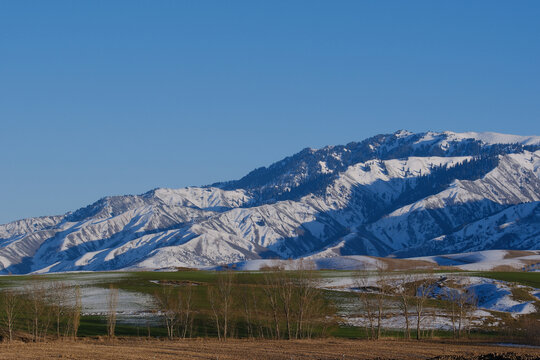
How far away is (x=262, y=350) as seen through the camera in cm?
7069

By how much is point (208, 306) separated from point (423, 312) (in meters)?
33.7

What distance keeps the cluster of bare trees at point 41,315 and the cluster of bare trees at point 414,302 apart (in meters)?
38.0

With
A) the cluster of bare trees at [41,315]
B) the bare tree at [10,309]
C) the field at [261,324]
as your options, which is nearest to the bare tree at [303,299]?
the field at [261,324]

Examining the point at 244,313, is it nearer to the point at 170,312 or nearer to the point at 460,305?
the point at 170,312

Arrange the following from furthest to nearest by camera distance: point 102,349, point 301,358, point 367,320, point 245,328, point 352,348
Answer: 1. point 367,320
2. point 245,328
3. point 352,348
4. point 102,349
5. point 301,358

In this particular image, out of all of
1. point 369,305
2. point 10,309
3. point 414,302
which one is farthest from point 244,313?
point 10,309

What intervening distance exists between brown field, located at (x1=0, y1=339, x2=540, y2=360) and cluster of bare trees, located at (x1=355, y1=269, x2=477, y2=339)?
12.4 meters

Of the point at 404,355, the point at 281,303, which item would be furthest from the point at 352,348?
the point at 281,303

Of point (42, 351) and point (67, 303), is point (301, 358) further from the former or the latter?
point (67, 303)

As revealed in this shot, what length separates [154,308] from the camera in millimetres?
112000

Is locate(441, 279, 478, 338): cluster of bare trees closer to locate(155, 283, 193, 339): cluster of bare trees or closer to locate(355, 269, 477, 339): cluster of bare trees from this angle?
locate(355, 269, 477, 339): cluster of bare trees

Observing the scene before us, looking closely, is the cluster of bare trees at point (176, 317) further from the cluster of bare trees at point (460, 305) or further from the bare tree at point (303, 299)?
the cluster of bare trees at point (460, 305)

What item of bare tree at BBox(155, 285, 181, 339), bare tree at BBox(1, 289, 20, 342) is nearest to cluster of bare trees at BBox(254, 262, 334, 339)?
bare tree at BBox(155, 285, 181, 339)

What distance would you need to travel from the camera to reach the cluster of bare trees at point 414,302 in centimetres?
9762
